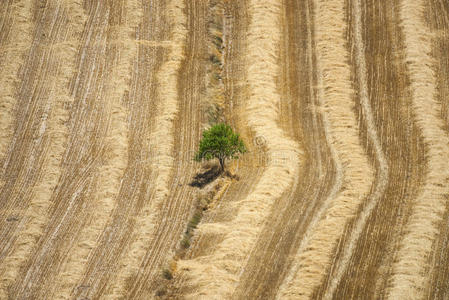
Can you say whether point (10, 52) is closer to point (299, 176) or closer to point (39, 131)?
point (39, 131)

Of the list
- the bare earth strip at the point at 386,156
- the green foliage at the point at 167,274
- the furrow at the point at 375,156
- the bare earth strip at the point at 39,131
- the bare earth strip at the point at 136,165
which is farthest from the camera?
the bare earth strip at the point at 39,131

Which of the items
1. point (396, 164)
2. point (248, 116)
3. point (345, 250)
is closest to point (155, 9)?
point (248, 116)

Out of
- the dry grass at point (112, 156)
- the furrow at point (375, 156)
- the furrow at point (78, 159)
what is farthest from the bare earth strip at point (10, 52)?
the furrow at point (375, 156)

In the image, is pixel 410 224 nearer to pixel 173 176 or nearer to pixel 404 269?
Result: pixel 404 269

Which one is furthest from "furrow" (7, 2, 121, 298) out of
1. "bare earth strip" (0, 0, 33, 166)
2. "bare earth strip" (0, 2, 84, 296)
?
"bare earth strip" (0, 0, 33, 166)

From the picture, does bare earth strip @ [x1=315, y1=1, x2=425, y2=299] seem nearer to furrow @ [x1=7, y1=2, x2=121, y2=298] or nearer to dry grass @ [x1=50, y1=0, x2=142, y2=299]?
dry grass @ [x1=50, y1=0, x2=142, y2=299]

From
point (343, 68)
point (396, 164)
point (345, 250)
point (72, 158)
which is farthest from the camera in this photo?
point (343, 68)

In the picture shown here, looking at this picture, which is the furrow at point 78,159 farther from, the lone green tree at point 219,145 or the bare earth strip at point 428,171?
the bare earth strip at point 428,171
